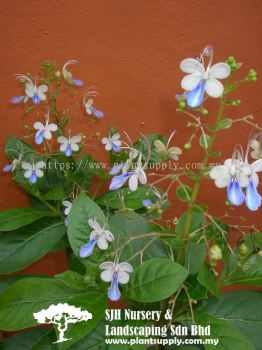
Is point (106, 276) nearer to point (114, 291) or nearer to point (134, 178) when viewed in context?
point (114, 291)

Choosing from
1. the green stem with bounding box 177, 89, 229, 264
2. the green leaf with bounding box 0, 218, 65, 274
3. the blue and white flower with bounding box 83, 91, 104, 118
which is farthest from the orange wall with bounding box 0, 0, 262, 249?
the green stem with bounding box 177, 89, 229, 264

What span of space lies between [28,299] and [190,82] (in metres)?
0.52

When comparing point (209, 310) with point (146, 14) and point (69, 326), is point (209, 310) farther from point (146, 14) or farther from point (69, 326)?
point (146, 14)

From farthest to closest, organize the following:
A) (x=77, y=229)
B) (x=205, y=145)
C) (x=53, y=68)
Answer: (x=53, y=68)
(x=77, y=229)
(x=205, y=145)

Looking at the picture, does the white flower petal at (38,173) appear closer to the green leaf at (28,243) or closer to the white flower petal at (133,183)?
the green leaf at (28,243)

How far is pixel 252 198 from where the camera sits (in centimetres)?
58

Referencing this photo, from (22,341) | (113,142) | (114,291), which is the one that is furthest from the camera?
(113,142)

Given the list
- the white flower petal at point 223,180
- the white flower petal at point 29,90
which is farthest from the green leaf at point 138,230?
the white flower petal at point 29,90

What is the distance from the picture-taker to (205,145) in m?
0.67

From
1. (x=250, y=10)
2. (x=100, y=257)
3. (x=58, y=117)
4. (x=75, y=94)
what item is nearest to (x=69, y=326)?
(x=100, y=257)

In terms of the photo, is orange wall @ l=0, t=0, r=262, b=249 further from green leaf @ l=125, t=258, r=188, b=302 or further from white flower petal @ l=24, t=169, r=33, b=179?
green leaf @ l=125, t=258, r=188, b=302

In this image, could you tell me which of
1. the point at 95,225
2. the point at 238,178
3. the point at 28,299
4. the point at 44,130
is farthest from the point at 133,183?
the point at 44,130

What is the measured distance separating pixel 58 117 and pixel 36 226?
1.05 feet

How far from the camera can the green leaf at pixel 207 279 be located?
0.71 metres
